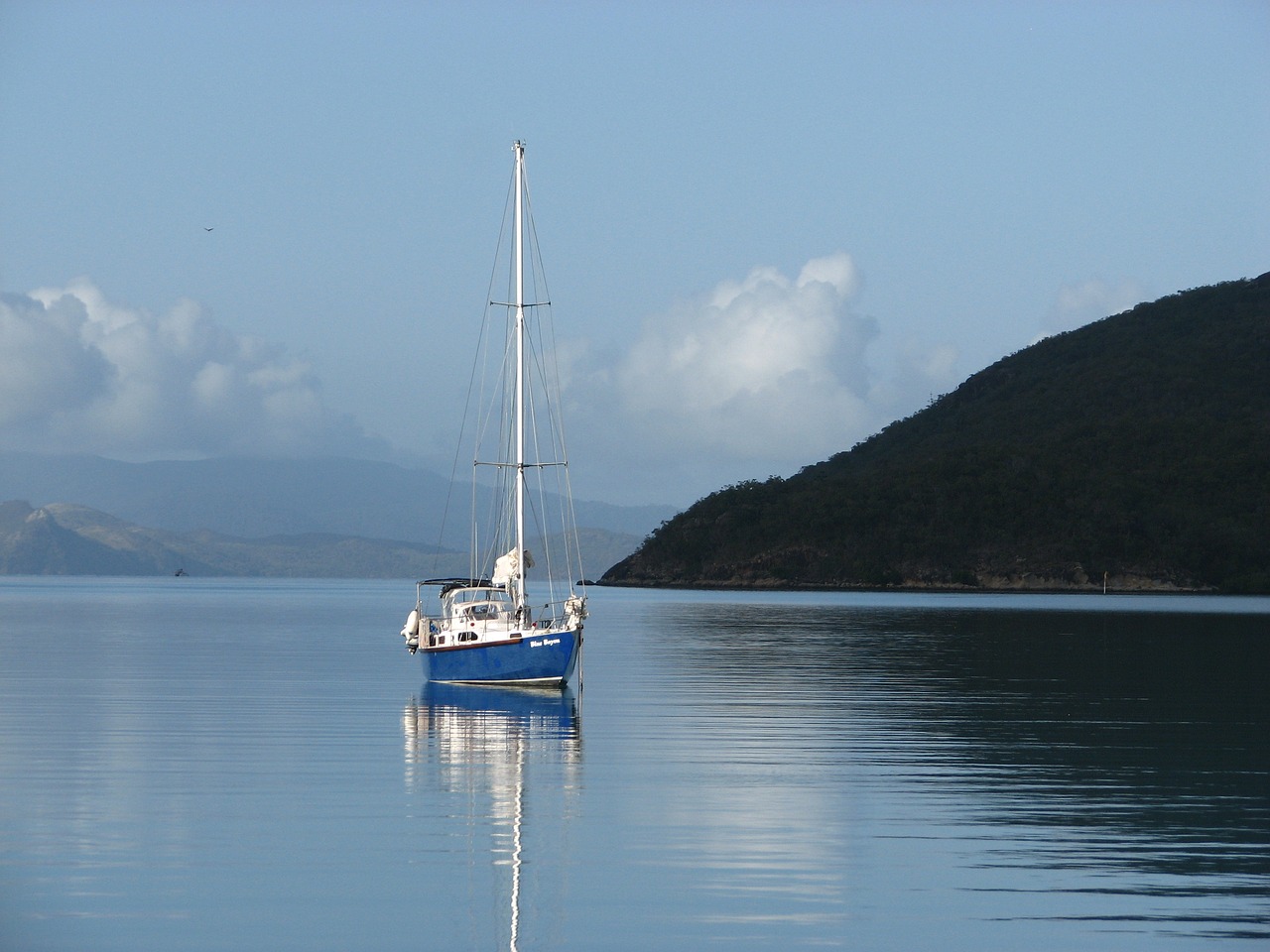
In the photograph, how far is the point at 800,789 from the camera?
23.1 metres

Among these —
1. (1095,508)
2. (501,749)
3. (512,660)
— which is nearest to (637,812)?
(501,749)

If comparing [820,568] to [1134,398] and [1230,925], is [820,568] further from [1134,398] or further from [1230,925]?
[1230,925]

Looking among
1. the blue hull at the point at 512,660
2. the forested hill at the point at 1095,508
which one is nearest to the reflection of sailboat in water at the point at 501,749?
the blue hull at the point at 512,660

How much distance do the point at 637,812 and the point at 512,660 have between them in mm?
20229

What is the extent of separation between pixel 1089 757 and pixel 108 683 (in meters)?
26.6

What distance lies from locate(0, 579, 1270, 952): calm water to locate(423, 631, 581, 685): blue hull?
2.66 ft

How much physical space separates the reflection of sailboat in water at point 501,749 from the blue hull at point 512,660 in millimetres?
366

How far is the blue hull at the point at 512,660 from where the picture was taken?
4022cm

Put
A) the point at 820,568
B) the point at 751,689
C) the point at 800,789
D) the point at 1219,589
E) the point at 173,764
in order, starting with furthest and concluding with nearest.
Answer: the point at 820,568
the point at 1219,589
the point at 751,689
the point at 173,764
the point at 800,789

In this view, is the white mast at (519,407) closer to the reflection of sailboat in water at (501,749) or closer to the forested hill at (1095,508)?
the reflection of sailboat in water at (501,749)

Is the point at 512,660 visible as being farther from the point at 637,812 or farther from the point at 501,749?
the point at 637,812

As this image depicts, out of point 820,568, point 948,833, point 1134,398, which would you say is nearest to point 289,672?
point 948,833

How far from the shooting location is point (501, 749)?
2822 cm

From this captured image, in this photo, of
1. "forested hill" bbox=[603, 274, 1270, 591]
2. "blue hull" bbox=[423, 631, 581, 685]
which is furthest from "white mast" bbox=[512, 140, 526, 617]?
"forested hill" bbox=[603, 274, 1270, 591]
